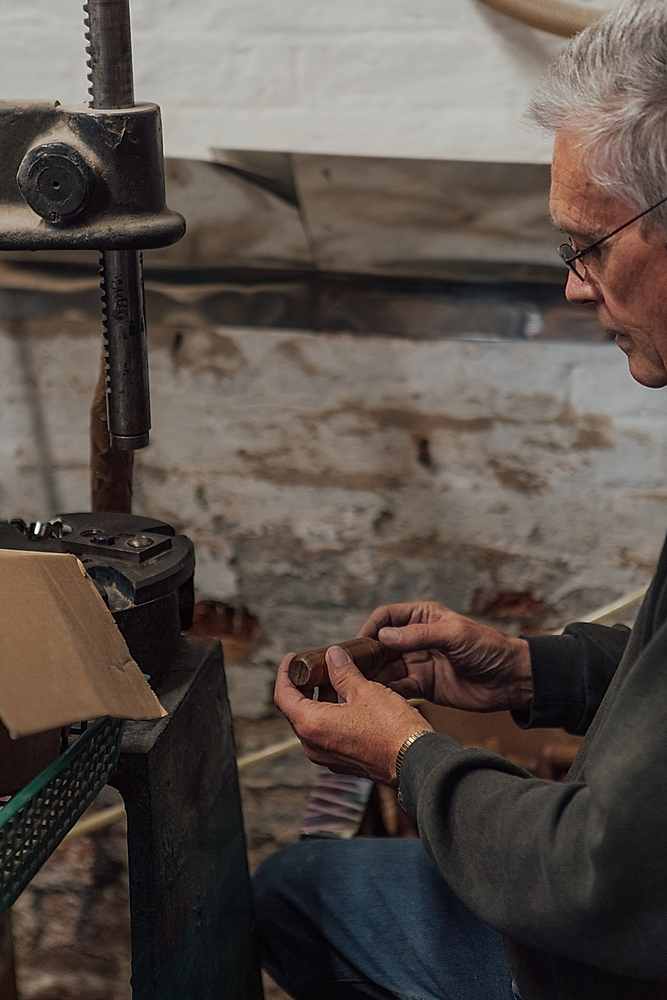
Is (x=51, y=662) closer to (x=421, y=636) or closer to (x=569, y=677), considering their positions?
(x=421, y=636)

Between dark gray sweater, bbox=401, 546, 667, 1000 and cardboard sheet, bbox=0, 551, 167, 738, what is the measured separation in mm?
261

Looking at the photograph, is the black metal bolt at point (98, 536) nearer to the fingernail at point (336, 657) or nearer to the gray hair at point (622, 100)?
the fingernail at point (336, 657)

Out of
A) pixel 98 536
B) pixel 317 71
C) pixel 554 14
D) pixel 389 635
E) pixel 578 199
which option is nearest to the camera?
pixel 578 199

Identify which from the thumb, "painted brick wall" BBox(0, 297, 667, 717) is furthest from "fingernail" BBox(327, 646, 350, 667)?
"painted brick wall" BBox(0, 297, 667, 717)

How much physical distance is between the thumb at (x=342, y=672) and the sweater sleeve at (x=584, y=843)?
0.56 ft

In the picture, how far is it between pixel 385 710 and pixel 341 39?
92 centimetres

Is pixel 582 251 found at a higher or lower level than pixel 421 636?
higher

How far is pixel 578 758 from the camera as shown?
110 cm

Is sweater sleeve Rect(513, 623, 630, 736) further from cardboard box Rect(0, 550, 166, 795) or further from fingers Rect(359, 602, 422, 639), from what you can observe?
cardboard box Rect(0, 550, 166, 795)

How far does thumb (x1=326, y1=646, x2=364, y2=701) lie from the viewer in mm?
1134

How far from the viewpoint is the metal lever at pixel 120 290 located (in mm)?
1017

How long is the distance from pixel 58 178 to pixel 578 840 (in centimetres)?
65

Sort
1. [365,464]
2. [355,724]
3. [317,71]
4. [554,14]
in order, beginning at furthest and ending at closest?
1. [365,464]
2. [317,71]
3. [554,14]
4. [355,724]

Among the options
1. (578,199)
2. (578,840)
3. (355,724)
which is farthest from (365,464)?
(578,840)
